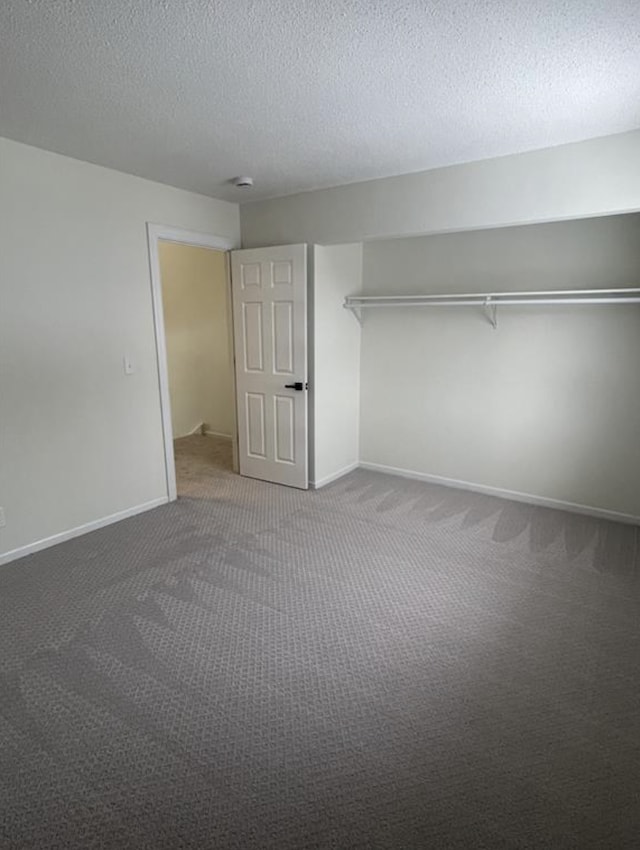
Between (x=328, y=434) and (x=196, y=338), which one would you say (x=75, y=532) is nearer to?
(x=328, y=434)

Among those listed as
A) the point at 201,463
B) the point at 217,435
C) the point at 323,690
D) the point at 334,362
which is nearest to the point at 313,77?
the point at 334,362

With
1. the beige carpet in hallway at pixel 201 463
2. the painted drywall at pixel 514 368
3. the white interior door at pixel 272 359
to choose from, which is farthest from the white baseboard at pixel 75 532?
the painted drywall at pixel 514 368

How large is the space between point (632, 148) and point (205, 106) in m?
2.22

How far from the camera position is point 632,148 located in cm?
251

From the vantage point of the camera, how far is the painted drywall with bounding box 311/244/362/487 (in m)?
3.93

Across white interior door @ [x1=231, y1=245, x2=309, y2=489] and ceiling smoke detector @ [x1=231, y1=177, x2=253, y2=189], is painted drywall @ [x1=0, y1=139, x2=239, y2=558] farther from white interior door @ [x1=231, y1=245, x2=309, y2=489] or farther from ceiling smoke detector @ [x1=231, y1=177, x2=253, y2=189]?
white interior door @ [x1=231, y1=245, x2=309, y2=489]

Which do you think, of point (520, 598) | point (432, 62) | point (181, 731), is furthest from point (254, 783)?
point (432, 62)

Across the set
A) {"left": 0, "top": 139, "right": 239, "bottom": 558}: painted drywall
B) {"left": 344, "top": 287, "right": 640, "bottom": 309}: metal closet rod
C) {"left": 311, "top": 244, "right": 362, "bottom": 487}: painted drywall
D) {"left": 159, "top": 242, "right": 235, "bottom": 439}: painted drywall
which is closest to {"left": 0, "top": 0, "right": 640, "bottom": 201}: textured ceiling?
{"left": 0, "top": 139, "right": 239, "bottom": 558}: painted drywall

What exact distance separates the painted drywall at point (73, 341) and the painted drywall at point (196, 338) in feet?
6.26

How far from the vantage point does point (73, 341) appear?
122 inches

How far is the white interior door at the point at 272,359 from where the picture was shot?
152 inches

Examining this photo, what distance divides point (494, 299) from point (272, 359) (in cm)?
187

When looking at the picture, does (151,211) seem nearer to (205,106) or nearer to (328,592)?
(205,106)

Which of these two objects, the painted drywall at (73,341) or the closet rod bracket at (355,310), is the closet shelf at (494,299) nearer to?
the closet rod bracket at (355,310)
